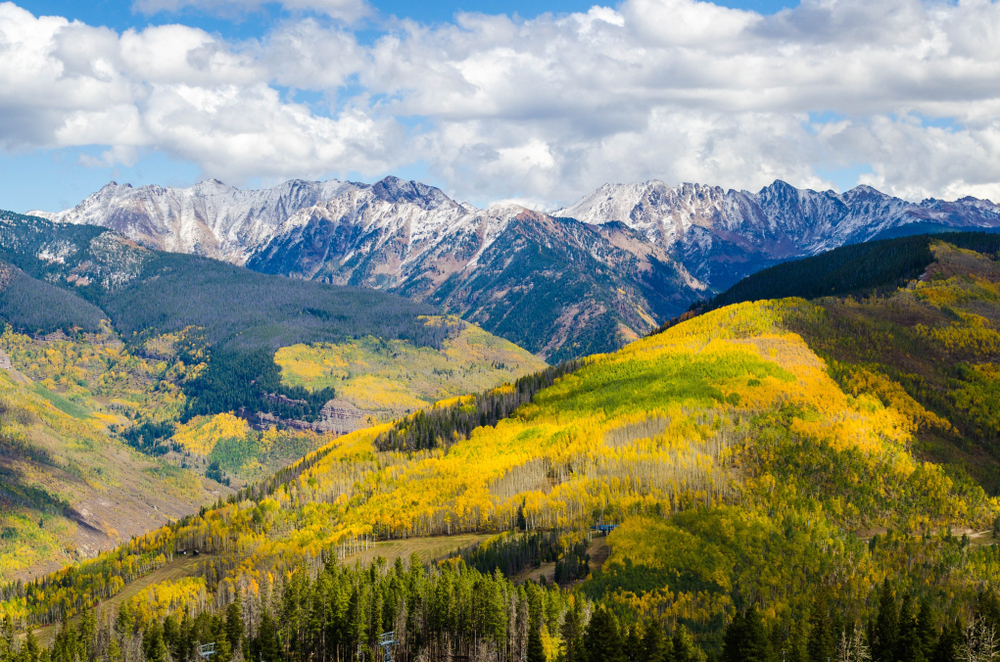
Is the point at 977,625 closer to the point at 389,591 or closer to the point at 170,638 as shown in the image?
the point at 389,591

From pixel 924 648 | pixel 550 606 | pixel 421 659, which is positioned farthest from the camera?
pixel 550 606

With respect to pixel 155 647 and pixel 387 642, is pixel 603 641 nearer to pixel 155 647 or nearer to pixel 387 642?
pixel 387 642

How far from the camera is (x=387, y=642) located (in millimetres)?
183000

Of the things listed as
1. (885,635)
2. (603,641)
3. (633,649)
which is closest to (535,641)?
(603,641)

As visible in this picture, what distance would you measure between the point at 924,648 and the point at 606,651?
5028cm

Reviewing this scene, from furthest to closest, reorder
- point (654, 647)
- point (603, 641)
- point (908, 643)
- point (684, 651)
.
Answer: point (603, 641) < point (654, 647) < point (908, 643) < point (684, 651)

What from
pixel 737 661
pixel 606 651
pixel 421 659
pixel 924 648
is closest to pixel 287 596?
pixel 421 659

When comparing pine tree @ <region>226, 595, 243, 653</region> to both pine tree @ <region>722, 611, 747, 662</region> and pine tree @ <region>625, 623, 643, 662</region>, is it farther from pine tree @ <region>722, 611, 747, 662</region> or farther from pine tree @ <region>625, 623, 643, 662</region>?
pine tree @ <region>722, 611, 747, 662</region>

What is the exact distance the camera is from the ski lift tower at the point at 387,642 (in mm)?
183125

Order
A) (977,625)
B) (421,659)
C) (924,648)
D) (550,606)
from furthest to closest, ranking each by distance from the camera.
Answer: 1. (550,606)
2. (421,659)
3. (977,625)
4. (924,648)

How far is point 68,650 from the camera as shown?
18538 centimetres

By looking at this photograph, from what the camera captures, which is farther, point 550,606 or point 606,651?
point 550,606

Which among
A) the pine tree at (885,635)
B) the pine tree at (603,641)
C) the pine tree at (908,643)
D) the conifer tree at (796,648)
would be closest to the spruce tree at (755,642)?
the conifer tree at (796,648)

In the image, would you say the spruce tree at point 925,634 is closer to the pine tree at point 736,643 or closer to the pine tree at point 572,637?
the pine tree at point 736,643
